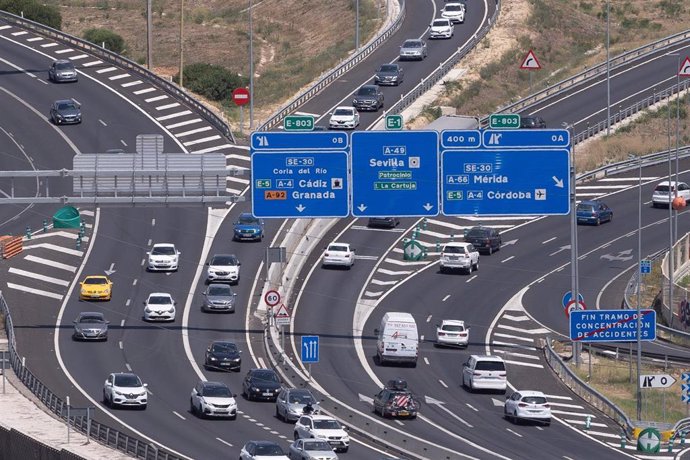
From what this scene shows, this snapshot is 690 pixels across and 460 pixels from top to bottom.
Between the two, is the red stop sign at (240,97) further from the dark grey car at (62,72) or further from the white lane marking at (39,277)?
the white lane marking at (39,277)

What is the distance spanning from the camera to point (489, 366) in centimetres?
6944

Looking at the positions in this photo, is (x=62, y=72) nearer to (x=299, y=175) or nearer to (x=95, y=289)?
(x=95, y=289)

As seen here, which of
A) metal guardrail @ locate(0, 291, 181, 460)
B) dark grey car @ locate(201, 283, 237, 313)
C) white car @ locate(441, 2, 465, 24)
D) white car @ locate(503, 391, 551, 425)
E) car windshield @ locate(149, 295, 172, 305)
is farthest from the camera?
white car @ locate(441, 2, 465, 24)

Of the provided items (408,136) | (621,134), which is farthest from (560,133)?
(621,134)

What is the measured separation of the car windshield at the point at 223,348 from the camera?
232 ft

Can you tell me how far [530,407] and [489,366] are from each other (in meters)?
5.72

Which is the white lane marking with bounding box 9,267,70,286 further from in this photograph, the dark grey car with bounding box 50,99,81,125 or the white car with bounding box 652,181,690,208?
the white car with bounding box 652,181,690,208

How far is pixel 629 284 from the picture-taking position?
8694 centimetres

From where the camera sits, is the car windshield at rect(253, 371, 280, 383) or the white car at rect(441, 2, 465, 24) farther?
the white car at rect(441, 2, 465, 24)

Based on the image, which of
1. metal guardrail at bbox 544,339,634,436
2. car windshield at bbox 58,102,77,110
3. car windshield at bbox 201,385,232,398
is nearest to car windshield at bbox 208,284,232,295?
metal guardrail at bbox 544,339,634,436

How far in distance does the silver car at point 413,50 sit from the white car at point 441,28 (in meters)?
4.43

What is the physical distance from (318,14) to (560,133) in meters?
82.8

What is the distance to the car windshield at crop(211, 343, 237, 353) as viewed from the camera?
232 ft

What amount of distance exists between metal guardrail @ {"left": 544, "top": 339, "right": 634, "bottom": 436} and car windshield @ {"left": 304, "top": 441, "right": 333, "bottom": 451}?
1639cm
